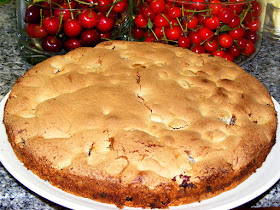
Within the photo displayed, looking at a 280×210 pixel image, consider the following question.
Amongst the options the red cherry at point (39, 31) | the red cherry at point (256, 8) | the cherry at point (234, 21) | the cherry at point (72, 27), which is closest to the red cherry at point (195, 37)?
the cherry at point (234, 21)

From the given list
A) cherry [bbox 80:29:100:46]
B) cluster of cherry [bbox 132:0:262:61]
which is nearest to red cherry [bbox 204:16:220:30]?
cluster of cherry [bbox 132:0:262:61]

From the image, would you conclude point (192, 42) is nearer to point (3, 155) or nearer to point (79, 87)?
point (79, 87)

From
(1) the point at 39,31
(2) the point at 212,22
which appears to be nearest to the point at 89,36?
(1) the point at 39,31

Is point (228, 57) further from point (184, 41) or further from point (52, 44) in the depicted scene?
point (52, 44)

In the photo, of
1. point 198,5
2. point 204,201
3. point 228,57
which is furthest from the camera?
point 228,57

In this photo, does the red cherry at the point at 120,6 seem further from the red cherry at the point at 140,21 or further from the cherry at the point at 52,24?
the cherry at the point at 52,24

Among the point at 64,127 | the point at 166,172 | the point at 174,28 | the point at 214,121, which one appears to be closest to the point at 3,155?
the point at 64,127

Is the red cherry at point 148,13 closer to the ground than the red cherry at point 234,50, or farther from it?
farther from it
